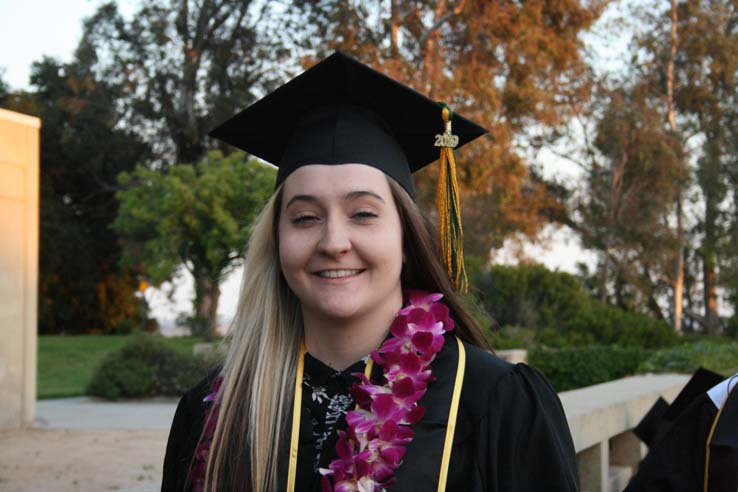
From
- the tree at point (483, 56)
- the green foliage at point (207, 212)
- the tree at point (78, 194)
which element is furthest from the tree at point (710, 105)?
the tree at point (78, 194)

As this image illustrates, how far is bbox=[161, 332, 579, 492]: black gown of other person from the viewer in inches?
77.7

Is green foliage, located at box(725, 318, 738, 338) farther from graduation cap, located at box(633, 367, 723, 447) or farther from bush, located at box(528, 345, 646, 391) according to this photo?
graduation cap, located at box(633, 367, 723, 447)

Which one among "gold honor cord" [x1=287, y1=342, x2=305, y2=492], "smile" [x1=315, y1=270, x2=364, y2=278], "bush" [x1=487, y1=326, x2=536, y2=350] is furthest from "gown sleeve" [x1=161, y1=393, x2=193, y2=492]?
"bush" [x1=487, y1=326, x2=536, y2=350]

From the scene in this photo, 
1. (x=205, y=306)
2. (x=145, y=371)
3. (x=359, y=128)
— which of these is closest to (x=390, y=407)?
(x=359, y=128)

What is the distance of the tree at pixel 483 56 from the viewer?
18.8 metres

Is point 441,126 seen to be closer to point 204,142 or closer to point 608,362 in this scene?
point 608,362

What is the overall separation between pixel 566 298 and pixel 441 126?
59.3 ft

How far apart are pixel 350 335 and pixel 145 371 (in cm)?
1135

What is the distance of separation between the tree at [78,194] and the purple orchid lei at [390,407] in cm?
2913

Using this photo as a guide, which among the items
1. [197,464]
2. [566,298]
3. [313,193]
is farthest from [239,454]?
[566,298]

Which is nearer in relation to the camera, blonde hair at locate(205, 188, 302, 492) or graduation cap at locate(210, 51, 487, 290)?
blonde hair at locate(205, 188, 302, 492)

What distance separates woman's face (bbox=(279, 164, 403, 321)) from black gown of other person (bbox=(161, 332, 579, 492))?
22 cm

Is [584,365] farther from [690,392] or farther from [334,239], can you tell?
[334,239]

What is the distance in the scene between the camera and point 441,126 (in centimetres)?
248
